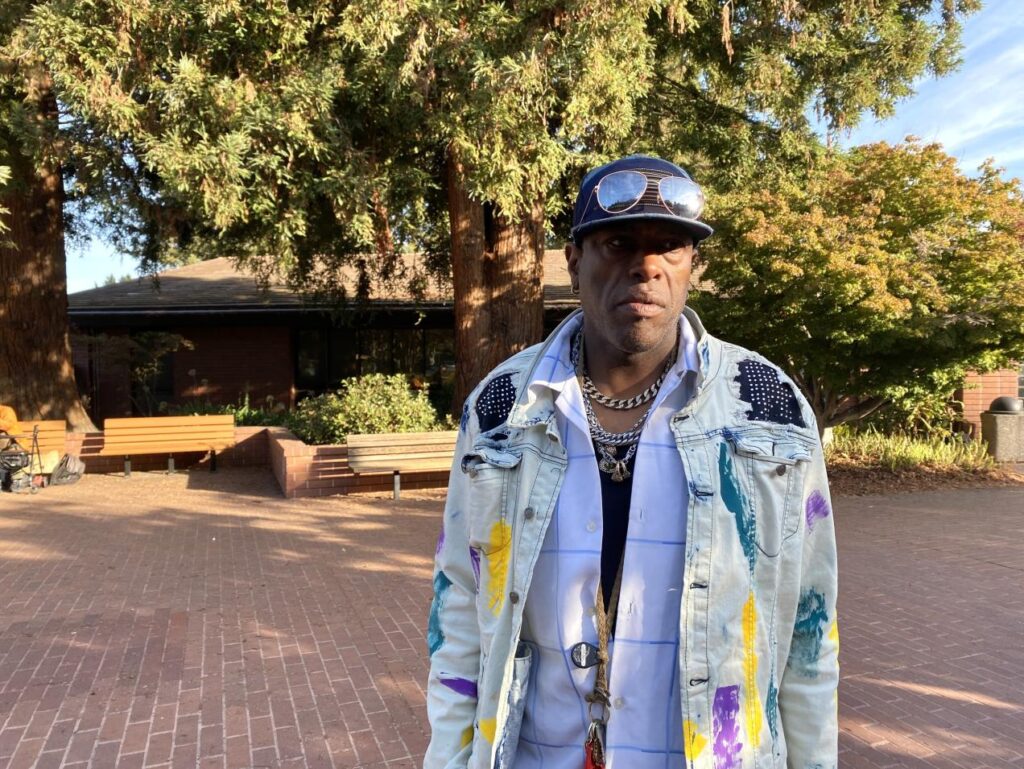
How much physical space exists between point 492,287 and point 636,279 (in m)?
9.28

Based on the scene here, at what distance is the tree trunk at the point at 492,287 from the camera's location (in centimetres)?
1024

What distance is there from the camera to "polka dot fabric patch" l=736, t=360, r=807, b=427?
1.47 metres

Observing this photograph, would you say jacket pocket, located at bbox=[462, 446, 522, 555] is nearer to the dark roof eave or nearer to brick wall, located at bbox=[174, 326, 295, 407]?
the dark roof eave

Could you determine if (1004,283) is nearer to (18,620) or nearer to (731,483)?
(731,483)

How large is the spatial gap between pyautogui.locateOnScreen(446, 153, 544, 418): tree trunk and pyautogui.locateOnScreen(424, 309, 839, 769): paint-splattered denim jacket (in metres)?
8.68

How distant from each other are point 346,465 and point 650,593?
27.6ft

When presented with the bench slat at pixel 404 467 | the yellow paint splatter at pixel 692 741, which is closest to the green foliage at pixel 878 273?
the bench slat at pixel 404 467

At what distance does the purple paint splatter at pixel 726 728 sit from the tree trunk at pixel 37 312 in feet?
43.3

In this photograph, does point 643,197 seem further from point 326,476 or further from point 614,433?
point 326,476

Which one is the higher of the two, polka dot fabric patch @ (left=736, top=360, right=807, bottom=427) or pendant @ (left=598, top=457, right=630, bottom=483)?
polka dot fabric patch @ (left=736, top=360, right=807, bottom=427)

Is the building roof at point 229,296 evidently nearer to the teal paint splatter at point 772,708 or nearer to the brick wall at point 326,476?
the brick wall at point 326,476

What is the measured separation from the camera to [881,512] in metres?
8.48

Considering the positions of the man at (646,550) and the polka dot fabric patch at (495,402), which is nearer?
the man at (646,550)

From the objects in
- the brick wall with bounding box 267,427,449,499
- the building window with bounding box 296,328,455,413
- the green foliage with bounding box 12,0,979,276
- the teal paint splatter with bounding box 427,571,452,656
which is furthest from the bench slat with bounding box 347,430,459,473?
the building window with bounding box 296,328,455,413
